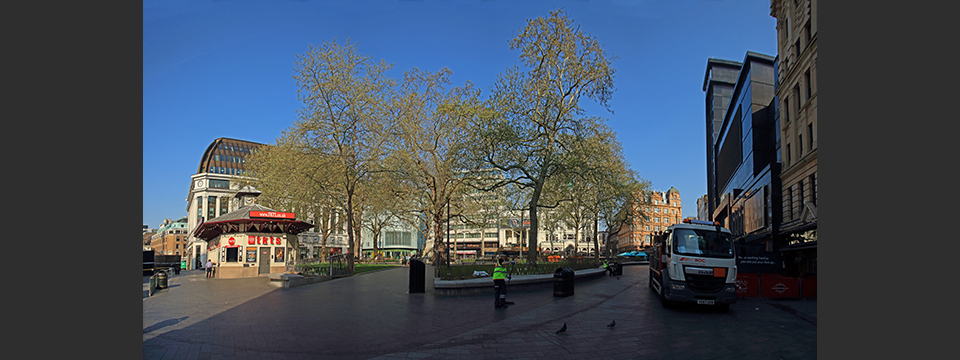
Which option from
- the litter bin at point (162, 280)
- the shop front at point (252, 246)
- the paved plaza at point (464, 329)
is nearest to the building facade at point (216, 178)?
the shop front at point (252, 246)

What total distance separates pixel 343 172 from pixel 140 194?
2466 centimetres

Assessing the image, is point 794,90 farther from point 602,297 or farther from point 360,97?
point 360,97

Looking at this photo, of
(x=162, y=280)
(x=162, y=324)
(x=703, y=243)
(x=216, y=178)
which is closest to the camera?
(x=162, y=324)

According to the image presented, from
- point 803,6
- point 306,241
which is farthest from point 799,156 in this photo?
point 306,241

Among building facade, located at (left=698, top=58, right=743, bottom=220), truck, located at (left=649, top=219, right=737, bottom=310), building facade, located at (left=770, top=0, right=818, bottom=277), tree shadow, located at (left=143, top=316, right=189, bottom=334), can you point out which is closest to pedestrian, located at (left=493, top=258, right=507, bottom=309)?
truck, located at (left=649, top=219, right=737, bottom=310)

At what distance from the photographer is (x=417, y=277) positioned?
17.9 m

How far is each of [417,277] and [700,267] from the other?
30.4 ft

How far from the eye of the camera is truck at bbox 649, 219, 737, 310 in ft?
43.9

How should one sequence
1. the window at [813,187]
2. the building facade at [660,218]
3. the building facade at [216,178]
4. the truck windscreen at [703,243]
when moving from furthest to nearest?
the building facade at [660,218]
the building facade at [216,178]
the window at [813,187]
the truck windscreen at [703,243]

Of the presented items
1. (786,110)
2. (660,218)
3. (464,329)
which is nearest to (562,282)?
(464,329)

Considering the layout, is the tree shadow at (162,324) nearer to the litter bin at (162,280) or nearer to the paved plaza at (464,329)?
the paved plaza at (464,329)

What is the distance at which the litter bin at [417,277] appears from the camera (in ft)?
58.3

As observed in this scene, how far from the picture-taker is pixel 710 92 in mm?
70875

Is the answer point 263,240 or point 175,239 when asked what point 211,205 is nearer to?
point 175,239
